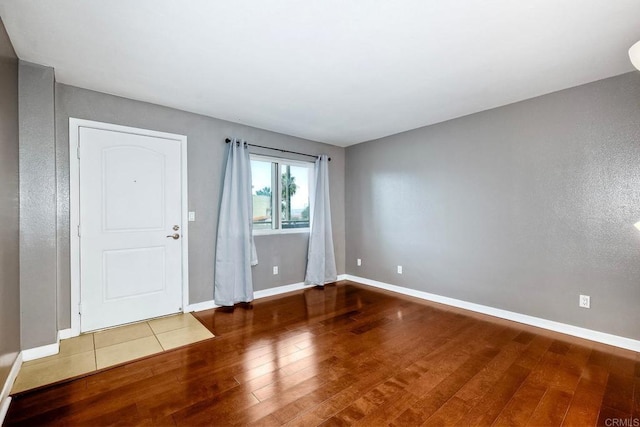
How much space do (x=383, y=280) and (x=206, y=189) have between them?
2933 mm

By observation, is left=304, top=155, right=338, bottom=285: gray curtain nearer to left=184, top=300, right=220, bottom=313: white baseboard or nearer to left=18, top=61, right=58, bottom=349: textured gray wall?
left=184, top=300, right=220, bottom=313: white baseboard

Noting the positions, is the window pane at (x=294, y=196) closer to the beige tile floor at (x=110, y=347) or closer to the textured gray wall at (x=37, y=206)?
the beige tile floor at (x=110, y=347)

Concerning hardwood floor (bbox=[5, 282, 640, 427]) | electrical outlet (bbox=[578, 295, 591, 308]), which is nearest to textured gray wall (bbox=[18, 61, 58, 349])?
hardwood floor (bbox=[5, 282, 640, 427])

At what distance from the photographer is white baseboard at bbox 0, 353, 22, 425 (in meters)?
1.69

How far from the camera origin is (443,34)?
1973 millimetres

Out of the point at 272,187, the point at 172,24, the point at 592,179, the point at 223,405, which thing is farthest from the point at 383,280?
the point at 172,24

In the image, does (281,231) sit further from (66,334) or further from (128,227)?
(66,334)

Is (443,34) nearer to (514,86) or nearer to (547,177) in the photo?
(514,86)

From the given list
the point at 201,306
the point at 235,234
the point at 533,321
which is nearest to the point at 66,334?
the point at 201,306

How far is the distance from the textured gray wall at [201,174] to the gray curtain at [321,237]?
6.3 inches

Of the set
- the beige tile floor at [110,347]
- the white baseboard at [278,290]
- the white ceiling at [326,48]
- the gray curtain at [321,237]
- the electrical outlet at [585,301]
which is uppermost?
the white ceiling at [326,48]

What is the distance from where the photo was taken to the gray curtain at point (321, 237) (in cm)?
452

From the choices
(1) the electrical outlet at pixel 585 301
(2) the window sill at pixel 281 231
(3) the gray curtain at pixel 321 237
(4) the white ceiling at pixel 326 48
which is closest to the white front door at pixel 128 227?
(4) the white ceiling at pixel 326 48

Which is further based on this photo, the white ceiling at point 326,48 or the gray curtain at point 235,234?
the gray curtain at point 235,234
